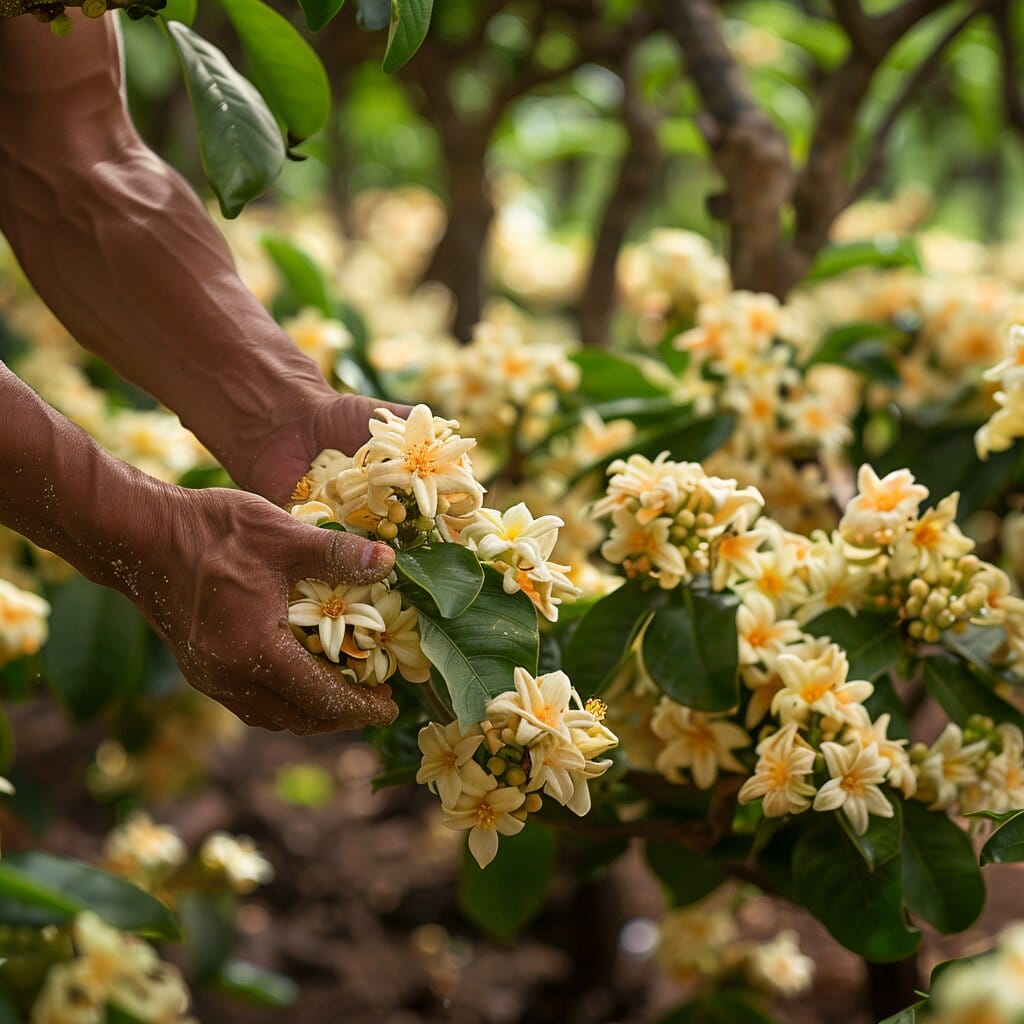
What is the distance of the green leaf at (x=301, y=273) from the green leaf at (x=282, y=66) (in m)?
0.59

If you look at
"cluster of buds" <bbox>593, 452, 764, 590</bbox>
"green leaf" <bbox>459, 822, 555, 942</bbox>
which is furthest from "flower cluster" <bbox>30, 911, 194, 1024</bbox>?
"cluster of buds" <bbox>593, 452, 764, 590</bbox>

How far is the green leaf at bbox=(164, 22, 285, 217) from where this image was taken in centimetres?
94

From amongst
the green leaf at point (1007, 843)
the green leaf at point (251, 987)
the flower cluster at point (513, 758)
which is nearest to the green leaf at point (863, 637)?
the green leaf at point (1007, 843)

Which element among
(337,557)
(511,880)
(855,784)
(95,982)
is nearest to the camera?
(337,557)

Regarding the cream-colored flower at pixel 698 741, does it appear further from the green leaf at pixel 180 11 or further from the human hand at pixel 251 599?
the green leaf at pixel 180 11

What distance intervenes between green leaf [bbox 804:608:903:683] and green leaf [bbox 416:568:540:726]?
32 cm

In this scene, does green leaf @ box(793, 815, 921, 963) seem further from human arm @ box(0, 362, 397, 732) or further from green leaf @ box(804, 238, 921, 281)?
green leaf @ box(804, 238, 921, 281)

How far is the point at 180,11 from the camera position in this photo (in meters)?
1.09

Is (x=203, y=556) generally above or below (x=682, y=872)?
above

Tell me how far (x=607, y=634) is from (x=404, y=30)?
47cm

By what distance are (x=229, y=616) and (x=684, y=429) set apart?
740 mm

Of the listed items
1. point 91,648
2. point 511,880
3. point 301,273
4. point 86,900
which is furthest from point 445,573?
point 301,273

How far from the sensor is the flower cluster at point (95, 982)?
3.65ft

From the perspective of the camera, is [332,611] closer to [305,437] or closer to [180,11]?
[305,437]
